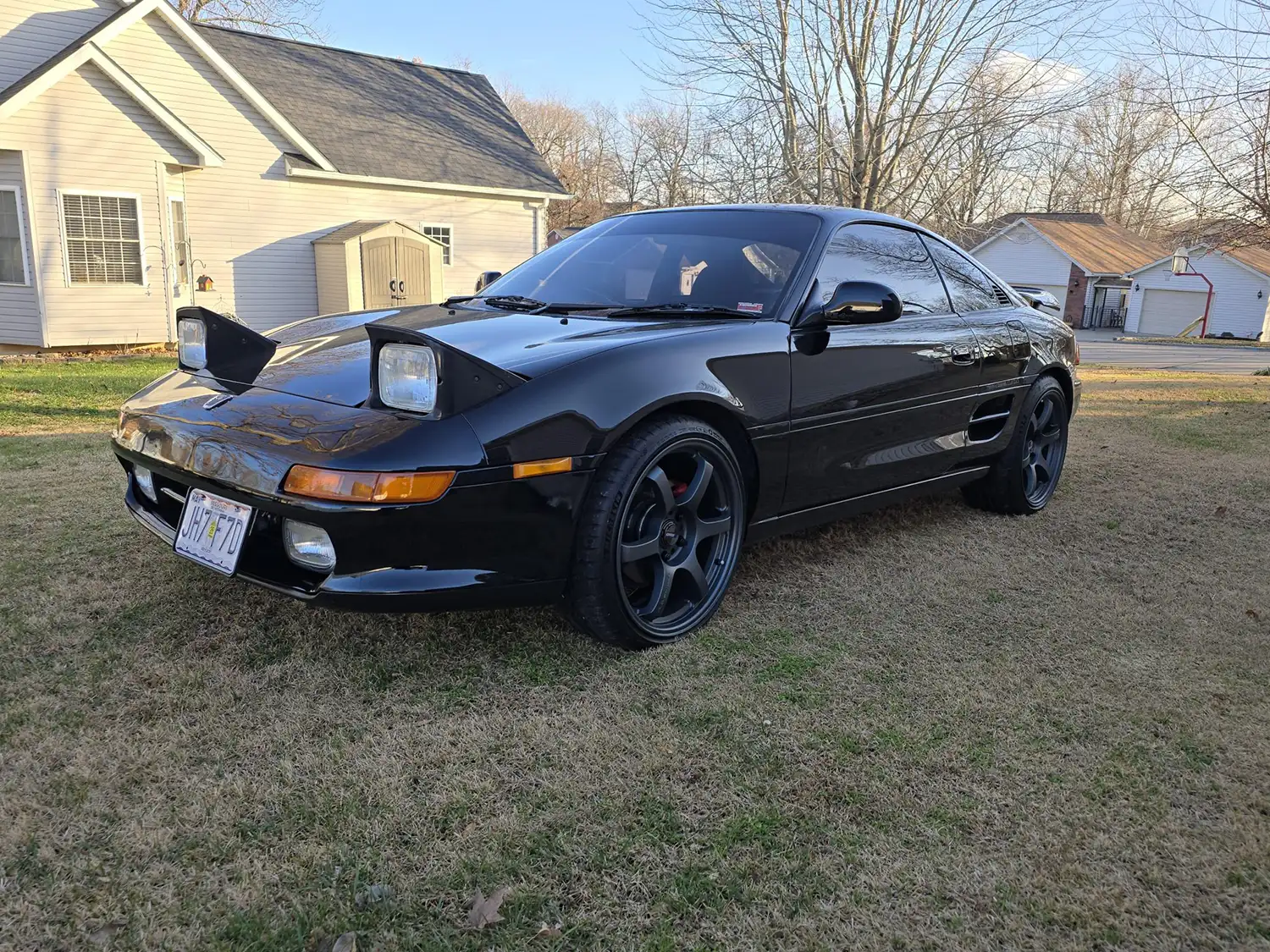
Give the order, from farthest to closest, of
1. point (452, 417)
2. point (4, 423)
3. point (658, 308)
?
point (4, 423), point (658, 308), point (452, 417)

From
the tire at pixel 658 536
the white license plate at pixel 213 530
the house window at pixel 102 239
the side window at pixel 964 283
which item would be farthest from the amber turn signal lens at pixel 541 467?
the house window at pixel 102 239

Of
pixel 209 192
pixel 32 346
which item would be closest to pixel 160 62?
pixel 209 192

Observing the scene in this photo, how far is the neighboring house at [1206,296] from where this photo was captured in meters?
37.0

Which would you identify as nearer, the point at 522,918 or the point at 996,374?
the point at 522,918

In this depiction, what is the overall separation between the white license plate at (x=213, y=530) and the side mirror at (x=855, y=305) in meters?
1.97

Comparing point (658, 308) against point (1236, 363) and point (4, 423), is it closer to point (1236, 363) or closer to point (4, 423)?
point (4, 423)

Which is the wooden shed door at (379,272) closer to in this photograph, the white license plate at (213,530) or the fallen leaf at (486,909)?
the white license plate at (213,530)

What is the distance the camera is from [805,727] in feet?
7.75

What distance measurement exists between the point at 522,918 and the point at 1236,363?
2386 cm

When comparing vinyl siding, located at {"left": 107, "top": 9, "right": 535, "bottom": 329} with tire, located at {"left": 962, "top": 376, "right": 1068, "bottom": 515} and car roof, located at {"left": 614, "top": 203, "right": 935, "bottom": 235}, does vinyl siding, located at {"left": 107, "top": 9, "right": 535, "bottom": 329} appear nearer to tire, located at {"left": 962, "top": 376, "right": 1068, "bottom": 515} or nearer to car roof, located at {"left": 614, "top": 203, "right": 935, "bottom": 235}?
car roof, located at {"left": 614, "top": 203, "right": 935, "bottom": 235}

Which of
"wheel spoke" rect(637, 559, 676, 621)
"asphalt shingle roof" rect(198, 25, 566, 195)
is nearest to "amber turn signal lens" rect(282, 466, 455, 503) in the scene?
"wheel spoke" rect(637, 559, 676, 621)

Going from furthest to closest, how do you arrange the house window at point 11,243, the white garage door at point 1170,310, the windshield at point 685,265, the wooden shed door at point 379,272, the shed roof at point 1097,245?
1. the shed roof at point 1097,245
2. the white garage door at point 1170,310
3. the wooden shed door at point 379,272
4. the house window at point 11,243
5. the windshield at point 685,265

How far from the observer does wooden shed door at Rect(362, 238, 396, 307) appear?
15188 millimetres

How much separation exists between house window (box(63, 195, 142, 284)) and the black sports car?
439 inches
